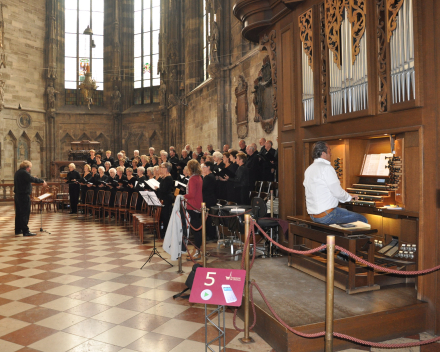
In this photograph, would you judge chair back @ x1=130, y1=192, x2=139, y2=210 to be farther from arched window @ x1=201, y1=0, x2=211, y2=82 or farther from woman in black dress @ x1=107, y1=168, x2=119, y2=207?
arched window @ x1=201, y1=0, x2=211, y2=82

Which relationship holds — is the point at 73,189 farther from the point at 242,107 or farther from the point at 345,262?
the point at 345,262

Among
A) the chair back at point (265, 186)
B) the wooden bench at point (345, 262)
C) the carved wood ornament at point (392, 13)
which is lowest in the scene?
the wooden bench at point (345, 262)

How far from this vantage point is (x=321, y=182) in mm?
4902

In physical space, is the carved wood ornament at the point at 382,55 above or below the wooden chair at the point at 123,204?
above

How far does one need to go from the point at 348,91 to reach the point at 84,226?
29.3ft

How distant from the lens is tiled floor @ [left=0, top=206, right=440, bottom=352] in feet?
12.9

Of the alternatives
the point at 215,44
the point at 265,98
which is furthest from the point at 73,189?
the point at 265,98

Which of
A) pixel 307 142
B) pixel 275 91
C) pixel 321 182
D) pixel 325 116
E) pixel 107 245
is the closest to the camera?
pixel 321 182

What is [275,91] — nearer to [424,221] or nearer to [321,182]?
[321,182]

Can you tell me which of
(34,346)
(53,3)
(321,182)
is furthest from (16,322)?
(53,3)

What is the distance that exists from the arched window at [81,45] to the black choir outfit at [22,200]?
17.7 m

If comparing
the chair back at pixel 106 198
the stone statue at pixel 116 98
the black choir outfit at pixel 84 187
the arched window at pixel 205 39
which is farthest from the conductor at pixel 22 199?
the stone statue at pixel 116 98

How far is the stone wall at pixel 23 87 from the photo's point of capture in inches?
878

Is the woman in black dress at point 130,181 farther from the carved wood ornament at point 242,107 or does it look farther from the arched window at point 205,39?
the arched window at point 205,39
